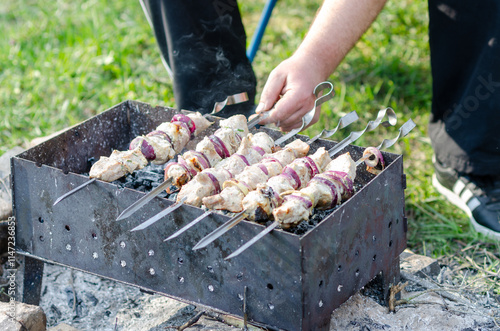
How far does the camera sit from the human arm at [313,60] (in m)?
2.71

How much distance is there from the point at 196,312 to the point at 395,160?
99 centimetres

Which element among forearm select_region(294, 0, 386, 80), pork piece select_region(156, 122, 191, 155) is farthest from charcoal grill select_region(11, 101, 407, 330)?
forearm select_region(294, 0, 386, 80)

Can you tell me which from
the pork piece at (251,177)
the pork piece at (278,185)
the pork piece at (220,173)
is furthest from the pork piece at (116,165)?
the pork piece at (278,185)

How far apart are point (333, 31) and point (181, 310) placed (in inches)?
57.6

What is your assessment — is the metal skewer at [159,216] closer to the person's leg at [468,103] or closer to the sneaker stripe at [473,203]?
the person's leg at [468,103]

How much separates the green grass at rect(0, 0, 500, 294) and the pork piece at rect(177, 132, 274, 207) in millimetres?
1483

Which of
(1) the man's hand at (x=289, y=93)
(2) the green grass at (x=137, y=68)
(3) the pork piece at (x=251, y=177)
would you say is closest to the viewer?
(3) the pork piece at (x=251, y=177)

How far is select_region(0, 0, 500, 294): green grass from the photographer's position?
4206 mm

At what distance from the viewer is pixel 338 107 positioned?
442 cm

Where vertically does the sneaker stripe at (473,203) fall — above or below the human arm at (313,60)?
below

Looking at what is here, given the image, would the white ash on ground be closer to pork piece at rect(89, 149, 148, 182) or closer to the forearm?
pork piece at rect(89, 149, 148, 182)

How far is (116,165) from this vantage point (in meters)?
2.26

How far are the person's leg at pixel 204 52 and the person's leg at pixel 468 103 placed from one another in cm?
107

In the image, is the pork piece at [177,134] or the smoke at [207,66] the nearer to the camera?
the pork piece at [177,134]
